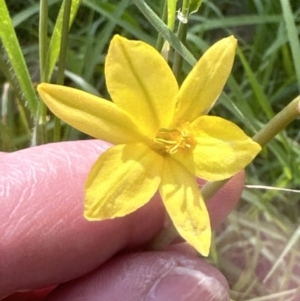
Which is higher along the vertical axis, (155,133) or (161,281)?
(155,133)

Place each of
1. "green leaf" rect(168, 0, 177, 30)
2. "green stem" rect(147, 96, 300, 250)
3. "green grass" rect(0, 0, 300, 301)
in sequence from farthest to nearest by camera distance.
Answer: "green grass" rect(0, 0, 300, 301), "green leaf" rect(168, 0, 177, 30), "green stem" rect(147, 96, 300, 250)

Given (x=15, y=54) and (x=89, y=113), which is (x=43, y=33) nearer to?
(x=15, y=54)

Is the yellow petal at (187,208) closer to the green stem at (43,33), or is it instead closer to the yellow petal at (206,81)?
the yellow petal at (206,81)

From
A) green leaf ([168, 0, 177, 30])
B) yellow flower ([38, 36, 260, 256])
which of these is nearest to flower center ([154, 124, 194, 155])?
yellow flower ([38, 36, 260, 256])

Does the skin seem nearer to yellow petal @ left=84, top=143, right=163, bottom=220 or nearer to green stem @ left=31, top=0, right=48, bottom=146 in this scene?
green stem @ left=31, top=0, right=48, bottom=146

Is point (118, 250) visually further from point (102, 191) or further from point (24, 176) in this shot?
point (102, 191)

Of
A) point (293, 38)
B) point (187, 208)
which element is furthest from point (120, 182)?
point (293, 38)

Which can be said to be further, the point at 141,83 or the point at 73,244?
the point at 73,244
